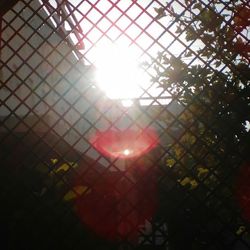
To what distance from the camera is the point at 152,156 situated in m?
4.32

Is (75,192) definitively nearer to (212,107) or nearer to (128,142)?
(128,142)

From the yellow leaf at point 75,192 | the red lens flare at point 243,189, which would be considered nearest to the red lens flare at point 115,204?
the yellow leaf at point 75,192

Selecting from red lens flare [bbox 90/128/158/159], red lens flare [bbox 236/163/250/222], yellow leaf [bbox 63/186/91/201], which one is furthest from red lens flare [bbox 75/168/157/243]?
red lens flare [bbox 236/163/250/222]

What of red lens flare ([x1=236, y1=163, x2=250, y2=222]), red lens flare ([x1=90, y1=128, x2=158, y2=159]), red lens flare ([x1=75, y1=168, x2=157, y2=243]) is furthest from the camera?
red lens flare ([x1=236, y1=163, x2=250, y2=222])

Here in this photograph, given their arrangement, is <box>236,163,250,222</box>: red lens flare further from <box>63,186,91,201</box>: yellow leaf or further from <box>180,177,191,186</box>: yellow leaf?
<box>63,186,91,201</box>: yellow leaf

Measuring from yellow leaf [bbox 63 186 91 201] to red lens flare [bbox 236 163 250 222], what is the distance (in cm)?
178

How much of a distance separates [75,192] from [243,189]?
1.98 meters

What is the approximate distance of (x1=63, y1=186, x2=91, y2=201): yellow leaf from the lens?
403cm

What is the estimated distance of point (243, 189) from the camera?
174 inches

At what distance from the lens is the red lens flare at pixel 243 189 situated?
440 centimetres

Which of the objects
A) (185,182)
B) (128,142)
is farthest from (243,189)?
(128,142)

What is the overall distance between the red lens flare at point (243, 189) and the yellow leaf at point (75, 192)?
70.0 inches

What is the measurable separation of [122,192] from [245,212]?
148 cm

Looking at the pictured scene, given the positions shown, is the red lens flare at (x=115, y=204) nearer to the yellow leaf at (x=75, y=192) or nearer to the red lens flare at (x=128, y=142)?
the yellow leaf at (x=75, y=192)
